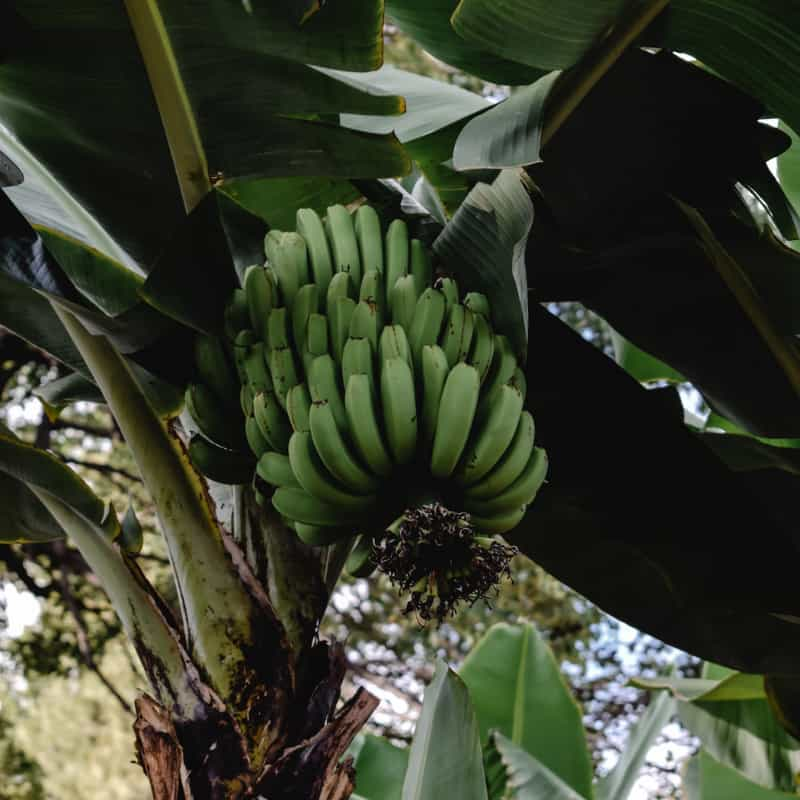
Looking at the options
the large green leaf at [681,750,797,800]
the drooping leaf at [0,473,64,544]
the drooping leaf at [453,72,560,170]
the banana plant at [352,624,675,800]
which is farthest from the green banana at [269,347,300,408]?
the large green leaf at [681,750,797,800]

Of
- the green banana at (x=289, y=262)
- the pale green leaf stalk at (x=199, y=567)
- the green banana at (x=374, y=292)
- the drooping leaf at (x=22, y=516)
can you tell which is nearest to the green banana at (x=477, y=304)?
the green banana at (x=374, y=292)

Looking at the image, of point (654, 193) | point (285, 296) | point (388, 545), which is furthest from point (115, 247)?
point (654, 193)

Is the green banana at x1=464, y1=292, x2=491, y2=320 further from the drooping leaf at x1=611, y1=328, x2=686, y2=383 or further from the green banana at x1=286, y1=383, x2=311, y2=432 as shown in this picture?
the drooping leaf at x1=611, y1=328, x2=686, y2=383

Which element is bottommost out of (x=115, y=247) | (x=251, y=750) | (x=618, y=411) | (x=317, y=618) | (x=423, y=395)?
(x=251, y=750)

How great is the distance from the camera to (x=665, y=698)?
2541mm

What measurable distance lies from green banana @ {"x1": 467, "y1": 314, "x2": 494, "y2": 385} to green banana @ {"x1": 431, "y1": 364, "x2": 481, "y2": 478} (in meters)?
0.06

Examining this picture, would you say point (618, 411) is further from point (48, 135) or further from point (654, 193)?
point (48, 135)

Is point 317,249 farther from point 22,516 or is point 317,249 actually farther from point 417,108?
point 22,516

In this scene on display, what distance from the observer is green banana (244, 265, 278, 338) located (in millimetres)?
1307

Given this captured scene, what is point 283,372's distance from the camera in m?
1.25

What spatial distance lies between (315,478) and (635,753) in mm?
1519

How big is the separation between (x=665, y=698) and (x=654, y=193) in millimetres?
1417

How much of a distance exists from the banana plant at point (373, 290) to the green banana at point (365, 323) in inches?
1.3

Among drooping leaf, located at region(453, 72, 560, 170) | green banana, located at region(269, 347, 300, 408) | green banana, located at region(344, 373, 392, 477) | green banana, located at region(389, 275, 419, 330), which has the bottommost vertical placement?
green banana, located at region(344, 373, 392, 477)
